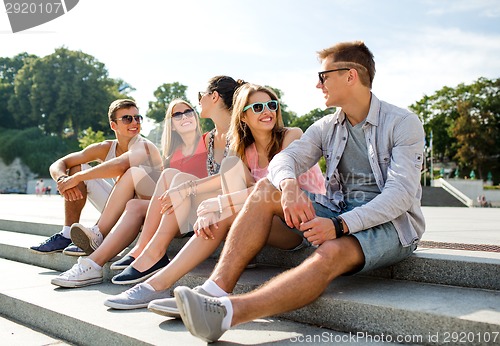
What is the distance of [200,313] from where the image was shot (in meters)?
2.03

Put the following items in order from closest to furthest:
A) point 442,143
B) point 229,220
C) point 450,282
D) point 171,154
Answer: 1. point 450,282
2. point 229,220
3. point 171,154
4. point 442,143

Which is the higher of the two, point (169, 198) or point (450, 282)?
point (169, 198)

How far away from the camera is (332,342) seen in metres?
2.13

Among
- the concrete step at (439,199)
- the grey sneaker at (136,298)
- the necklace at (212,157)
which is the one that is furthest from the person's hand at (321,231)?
the concrete step at (439,199)

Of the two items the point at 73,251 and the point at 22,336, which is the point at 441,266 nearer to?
the point at 22,336

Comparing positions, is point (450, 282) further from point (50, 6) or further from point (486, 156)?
point (486, 156)

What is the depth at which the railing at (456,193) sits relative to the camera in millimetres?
30172

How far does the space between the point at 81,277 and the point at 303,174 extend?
1718 mm

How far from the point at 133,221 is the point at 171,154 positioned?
0.68m

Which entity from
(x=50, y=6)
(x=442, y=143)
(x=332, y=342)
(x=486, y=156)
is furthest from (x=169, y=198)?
(x=442, y=143)

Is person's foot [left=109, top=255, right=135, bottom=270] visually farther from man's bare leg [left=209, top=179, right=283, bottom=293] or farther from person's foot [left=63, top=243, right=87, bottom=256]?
man's bare leg [left=209, top=179, right=283, bottom=293]

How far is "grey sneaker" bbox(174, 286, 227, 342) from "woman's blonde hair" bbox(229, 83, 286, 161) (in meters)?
1.46

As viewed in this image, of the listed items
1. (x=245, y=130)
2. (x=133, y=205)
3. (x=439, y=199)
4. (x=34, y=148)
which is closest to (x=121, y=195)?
(x=133, y=205)

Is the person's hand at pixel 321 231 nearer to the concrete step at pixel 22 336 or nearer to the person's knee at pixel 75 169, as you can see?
the concrete step at pixel 22 336
